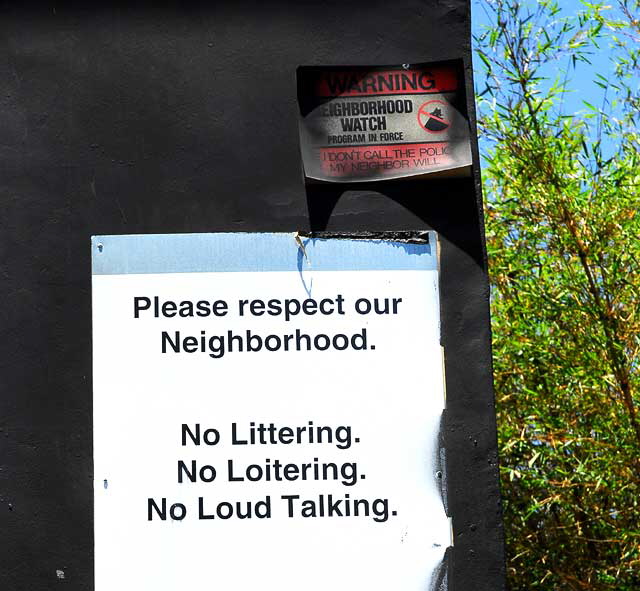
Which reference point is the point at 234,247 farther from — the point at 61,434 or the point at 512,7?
the point at 512,7

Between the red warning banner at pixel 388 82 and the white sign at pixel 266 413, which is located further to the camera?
the red warning banner at pixel 388 82

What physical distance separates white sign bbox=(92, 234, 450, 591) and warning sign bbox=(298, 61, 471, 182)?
0.23m

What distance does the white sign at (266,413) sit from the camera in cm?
270

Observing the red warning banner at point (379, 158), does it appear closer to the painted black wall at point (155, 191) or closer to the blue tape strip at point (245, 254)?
the painted black wall at point (155, 191)

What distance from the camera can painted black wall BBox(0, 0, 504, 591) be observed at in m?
2.73

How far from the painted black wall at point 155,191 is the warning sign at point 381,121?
0.04m

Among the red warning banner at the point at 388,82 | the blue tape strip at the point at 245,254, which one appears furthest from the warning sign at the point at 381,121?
the blue tape strip at the point at 245,254

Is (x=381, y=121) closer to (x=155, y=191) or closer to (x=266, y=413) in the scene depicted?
(x=155, y=191)

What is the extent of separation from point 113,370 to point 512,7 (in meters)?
3.07

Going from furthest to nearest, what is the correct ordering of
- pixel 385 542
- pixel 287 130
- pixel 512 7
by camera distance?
pixel 512 7, pixel 287 130, pixel 385 542

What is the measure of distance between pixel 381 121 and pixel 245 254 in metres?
0.53

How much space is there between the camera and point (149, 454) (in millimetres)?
2729

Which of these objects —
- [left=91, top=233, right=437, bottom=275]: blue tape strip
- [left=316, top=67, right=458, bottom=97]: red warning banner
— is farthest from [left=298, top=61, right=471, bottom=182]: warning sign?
[left=91, top=233, right=437, bottom=275]: blue tape strip

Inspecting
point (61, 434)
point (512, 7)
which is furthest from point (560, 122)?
point (61, 434)
